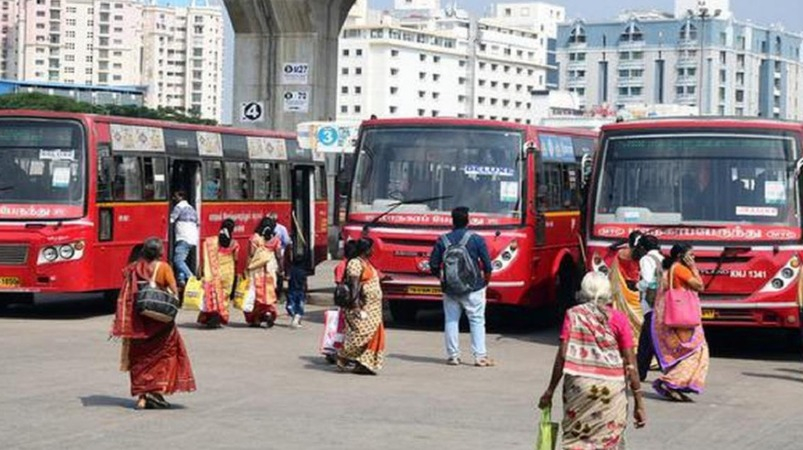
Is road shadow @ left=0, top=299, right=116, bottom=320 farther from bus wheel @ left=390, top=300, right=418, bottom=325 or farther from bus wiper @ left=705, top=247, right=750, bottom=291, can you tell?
bus wiper @ left=705, top=247, right=750, bottom=291

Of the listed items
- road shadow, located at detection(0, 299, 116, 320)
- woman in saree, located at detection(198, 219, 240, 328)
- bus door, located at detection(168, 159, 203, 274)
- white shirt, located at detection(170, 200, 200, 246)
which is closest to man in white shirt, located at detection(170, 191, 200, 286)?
white shirt, located at detection(170, 200, 200, 246)

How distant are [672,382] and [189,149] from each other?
1172 centimetres

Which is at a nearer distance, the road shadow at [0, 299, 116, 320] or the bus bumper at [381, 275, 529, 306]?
the bus bumper at [381, 275, 529, 306]

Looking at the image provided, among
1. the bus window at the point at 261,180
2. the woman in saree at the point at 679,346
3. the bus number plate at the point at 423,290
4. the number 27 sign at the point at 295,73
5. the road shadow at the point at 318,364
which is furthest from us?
the number 27 sign at the point at 295,73

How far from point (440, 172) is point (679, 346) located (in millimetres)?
6139

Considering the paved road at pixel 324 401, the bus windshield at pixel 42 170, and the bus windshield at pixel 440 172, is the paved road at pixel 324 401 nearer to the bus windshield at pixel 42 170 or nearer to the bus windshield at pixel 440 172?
the bus windshield at pixel 440 172

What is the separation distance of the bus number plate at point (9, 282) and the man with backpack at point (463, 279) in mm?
6266

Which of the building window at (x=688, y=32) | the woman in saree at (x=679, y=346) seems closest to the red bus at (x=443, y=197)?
the woman in saree at (x=679, y=346)

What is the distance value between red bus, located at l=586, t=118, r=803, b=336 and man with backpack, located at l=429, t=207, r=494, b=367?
2.06 meters

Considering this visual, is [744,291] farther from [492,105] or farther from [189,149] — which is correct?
[492,105]

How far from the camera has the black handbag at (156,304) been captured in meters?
11.8

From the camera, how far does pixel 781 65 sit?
150 m

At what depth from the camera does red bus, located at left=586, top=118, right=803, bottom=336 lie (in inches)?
656

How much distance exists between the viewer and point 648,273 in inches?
601
